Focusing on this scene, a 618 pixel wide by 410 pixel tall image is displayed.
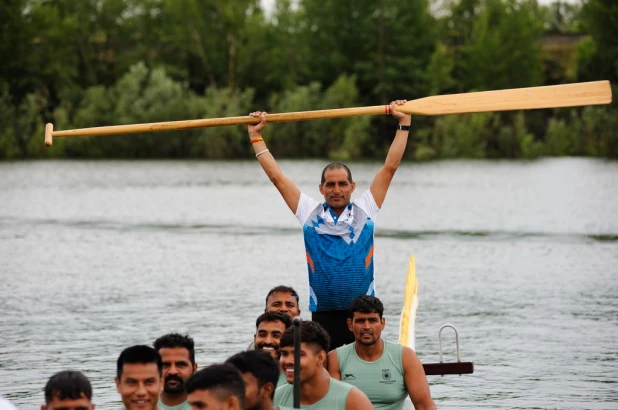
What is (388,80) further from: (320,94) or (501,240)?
(501,240)

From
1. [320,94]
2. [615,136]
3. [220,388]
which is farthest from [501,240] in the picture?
[320,94]

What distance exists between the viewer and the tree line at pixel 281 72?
53.0 metres

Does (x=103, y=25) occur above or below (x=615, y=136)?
above

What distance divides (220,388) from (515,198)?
3157 centimetres

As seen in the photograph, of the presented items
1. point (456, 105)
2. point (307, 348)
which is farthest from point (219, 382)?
point (456, 105)

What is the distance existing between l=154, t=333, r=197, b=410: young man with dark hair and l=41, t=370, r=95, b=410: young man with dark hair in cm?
94

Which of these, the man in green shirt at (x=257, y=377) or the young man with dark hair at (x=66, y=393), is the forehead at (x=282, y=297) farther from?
the young man with dark hair at (x=66, y=393)

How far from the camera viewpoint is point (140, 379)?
543cm

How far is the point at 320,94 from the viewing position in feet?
187

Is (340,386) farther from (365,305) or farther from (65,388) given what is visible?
(65,388)

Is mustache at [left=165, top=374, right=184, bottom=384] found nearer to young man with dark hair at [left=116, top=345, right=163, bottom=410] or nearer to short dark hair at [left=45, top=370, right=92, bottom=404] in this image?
young man with dark hair at [left=116, top=345, right=163, bottom=410]

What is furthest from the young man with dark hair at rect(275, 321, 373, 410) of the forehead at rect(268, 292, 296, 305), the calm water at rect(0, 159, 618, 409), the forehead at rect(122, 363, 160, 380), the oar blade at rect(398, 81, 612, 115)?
the calm water at rect(0, 159, 618, 409)

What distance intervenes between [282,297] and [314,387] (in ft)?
5.39

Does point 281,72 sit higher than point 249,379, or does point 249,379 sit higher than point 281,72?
point 281,72
